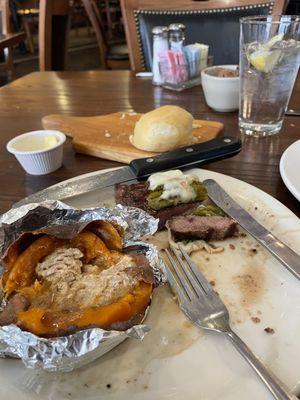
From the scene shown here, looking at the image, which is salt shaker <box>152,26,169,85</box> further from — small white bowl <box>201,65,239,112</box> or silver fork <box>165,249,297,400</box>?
silver fork <box>165,249,297,400</box>

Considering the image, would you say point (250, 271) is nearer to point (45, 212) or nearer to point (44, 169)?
point (45, 212)

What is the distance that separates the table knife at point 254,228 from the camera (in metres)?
0.53

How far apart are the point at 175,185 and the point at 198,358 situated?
0.32 meters

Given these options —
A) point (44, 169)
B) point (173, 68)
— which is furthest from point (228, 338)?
point (173, 68)

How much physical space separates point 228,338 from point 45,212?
0.34 m

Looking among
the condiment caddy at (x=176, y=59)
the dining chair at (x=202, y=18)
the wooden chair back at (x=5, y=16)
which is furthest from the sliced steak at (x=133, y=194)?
the wooden chair back at (x=5, y=16)

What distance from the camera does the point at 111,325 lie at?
1.42ft

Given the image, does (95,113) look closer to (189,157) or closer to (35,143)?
(35,143)

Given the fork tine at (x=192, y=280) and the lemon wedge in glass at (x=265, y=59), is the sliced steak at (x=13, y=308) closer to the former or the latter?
the fork tine at (x=192, y=280)

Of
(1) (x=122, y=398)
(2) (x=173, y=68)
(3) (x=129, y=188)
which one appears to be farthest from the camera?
(2) (x=173, y=68)

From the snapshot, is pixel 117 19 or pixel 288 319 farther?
pixel 117 19

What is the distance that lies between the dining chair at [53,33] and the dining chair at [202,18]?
0.37 meters

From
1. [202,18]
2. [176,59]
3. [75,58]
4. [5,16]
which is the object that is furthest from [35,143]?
[75,58]

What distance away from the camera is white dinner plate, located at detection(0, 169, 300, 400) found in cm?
41
